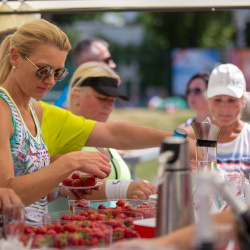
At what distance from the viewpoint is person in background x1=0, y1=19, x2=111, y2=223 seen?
197 cm

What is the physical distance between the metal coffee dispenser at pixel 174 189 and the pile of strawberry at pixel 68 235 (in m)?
0.18

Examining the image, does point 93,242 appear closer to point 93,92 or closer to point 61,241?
point 61,241

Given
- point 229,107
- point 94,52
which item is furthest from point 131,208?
point 94,52

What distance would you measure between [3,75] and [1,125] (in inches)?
13.7

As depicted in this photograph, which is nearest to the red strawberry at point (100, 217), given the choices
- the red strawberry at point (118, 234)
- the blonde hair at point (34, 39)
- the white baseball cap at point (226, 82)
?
the red strawberry at point (118, 234)

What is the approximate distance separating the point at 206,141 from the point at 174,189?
675 mm

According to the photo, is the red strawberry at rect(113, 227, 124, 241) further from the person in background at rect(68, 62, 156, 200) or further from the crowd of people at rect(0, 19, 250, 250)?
the person in background at rect(68, 62, 156, 200)

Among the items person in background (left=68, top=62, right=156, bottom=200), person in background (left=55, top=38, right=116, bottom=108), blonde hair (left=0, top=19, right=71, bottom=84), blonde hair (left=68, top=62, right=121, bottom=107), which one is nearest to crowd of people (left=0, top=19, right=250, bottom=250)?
blonde hair (left=0, top=19, right=71, bottom=84)

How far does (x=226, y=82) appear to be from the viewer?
360cm

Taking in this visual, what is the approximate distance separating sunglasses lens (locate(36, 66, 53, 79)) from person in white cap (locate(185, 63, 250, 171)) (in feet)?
5.49

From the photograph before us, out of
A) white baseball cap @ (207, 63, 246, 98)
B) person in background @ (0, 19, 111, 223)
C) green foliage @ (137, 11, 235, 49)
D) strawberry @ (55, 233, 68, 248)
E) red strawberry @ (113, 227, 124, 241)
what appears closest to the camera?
strawberry @ (55, 233, 68, 248)

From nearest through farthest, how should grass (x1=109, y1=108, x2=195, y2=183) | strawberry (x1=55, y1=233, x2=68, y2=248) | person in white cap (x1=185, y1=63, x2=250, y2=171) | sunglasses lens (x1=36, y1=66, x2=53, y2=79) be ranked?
strawberry (x1=55, y1=233, x2=68, y2=248)
sunglasses lens (x1=36, y1=66, x2=53, y2=79)
person in white cap (x1=185, y1=63, x2=250, y2=171)
grass (x1=109, y1=108, x2=195, y2=183)

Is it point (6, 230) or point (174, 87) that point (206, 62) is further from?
point (6, 230)

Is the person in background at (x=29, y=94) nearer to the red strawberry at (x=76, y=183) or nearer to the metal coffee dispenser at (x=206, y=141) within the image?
the red strawberry at (x=76, y=183)
